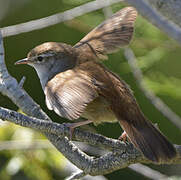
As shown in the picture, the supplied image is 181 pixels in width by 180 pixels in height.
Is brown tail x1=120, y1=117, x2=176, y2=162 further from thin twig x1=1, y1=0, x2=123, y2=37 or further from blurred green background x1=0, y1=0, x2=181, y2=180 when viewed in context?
thin twig x1=1, y1=0, x2=123, y2=37

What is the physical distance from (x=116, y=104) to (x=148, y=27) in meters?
1.56

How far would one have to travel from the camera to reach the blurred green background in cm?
516

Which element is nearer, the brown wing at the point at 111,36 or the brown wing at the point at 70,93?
the brown wing at the point at 70,93

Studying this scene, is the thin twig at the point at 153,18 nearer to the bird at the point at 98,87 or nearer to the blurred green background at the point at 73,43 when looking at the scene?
the bird at the point at 98,87

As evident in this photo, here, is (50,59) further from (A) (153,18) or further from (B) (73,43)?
(B) (73,43)

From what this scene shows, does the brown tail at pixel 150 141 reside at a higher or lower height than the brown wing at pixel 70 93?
lower

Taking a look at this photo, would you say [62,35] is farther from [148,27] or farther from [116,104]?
[116,104]

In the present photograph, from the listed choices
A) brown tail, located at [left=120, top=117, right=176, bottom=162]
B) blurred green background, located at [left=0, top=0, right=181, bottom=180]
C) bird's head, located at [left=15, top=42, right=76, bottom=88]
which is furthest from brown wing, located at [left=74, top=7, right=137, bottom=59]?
brown tail, located at [left=120, top=117, right=176, bottom=162]

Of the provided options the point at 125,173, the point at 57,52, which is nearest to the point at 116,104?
the point at 57,52

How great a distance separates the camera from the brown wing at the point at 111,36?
4914 mm

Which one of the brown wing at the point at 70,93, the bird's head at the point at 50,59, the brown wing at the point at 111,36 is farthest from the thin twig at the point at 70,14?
the brown wing at the point at 70,93

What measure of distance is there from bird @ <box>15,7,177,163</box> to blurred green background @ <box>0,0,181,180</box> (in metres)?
Answer: 0.47

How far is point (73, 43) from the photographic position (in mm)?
8000

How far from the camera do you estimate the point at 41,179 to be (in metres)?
5.19
